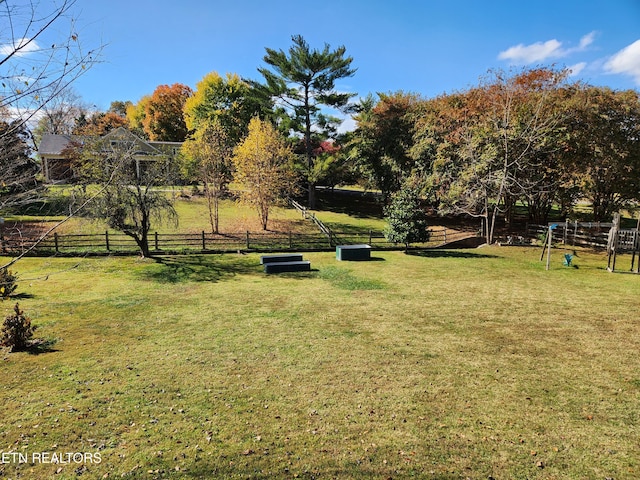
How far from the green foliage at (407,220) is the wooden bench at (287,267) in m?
6.83

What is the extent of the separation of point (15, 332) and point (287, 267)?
10395 mm

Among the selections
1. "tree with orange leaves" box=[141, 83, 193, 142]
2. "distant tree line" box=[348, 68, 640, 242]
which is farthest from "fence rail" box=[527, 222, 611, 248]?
"tree with orange leaves" box=[141, 83, 193, 142]

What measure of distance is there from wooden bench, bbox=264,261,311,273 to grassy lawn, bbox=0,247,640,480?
284 cm

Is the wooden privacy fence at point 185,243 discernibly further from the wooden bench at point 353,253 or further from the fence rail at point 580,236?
the fence rail at point 580,236

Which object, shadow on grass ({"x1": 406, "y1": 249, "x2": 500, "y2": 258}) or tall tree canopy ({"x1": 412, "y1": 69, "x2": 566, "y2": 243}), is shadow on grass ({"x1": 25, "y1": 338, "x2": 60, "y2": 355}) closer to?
shadow on grass ({"x1": 406, "y1": 249, "x2": 500, "y2": 258})

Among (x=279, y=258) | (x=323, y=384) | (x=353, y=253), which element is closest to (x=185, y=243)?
(x=279, y=258)

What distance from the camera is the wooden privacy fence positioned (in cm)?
1903

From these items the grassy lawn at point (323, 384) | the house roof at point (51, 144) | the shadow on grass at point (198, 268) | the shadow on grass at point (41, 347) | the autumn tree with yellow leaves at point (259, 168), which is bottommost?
the grassy lawn at point (323, 384)

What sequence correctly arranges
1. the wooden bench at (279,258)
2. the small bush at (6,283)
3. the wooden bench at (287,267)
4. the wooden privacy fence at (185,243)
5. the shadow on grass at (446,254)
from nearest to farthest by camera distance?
the small bush at (6,283)
the wooden bench at (287,267)
the wooden bench at (279,258)
the wooden privacy fence at (185,243)
the shadow on grass at (446,254)

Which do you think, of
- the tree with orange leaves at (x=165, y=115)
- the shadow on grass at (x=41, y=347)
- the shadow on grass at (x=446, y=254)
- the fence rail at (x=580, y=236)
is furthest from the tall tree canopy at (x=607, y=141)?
the tree with orange leaves at (x=165, y=115)

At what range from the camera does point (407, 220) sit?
2156cm

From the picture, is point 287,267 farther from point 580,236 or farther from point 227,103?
point 227,103

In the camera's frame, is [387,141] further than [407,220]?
Yes

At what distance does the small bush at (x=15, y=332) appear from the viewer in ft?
27.2
